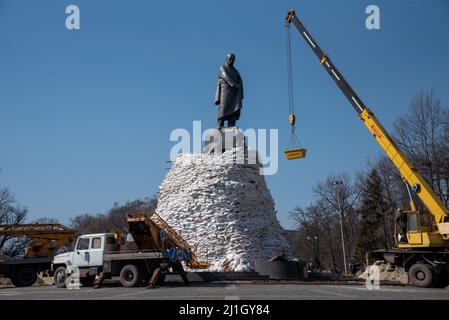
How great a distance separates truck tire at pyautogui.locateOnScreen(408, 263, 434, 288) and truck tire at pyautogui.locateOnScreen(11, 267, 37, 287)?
16193 mm

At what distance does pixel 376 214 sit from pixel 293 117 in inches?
1006

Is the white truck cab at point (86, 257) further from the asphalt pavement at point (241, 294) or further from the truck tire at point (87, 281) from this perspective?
the asphalt pavement at point (241, 294)

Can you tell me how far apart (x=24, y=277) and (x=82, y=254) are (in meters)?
5.30

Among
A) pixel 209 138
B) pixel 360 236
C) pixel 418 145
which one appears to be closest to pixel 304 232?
pixel 360 236

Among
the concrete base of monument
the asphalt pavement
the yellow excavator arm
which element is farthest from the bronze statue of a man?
the asphalt pavement

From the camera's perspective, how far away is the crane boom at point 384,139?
16.2 meters

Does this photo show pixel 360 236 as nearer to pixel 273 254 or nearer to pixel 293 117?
pixel 273 254

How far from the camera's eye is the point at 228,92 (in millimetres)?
27453

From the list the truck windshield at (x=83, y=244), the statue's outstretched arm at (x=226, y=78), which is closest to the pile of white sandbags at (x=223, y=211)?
the statue's outstretched arm at (x=226, y=78)

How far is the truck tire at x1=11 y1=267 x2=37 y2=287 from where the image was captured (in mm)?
19750

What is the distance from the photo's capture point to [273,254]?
22672 millimetres

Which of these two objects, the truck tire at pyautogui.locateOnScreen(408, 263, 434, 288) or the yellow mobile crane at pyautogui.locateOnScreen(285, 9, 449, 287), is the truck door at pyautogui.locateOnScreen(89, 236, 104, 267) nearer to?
the yellow mobile crane at pyautogui.locateOnScreen(285, 9, 449, 287)
